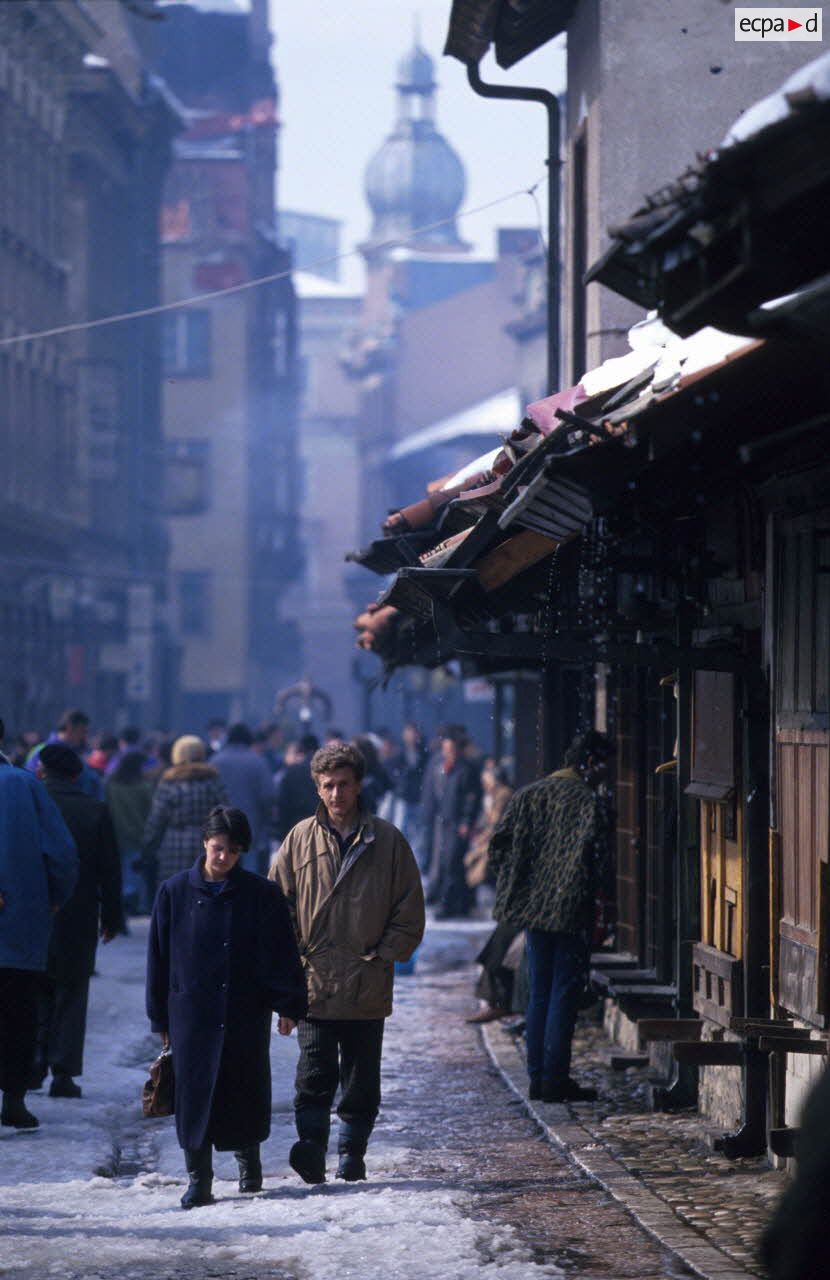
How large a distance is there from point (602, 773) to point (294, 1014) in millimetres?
4128

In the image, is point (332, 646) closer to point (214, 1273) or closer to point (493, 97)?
point (493, 97)

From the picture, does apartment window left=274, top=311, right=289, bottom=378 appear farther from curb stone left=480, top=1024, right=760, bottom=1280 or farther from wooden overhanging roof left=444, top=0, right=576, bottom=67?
curb stone left=480, top=1024, right=760, bottom=1280

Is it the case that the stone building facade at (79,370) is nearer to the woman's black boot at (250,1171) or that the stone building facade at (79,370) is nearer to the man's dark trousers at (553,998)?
the man's dark trousers at (553,998)

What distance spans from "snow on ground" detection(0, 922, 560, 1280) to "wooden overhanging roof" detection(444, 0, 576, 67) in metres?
7.55

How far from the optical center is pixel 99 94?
44.5m

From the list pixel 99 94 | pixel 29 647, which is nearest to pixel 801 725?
pixel 29 647

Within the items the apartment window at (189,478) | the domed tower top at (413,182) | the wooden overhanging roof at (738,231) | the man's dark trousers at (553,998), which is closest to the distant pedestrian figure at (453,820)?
the man's dark trousers at (553,998)

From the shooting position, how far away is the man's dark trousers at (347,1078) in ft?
31.8

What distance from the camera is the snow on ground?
8.02m

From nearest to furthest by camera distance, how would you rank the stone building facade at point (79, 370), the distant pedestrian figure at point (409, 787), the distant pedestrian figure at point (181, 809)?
1. the distant pedestrian figure at point (181, 809)
2. the distant pedestrian figure at point (409, 787)
3. the stone building facade at point (79, 370)

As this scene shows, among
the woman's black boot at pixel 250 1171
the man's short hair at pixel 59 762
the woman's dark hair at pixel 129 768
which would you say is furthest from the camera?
the woman's dark hair at pixel 129 768

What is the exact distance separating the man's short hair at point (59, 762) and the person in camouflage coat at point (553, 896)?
213 cm

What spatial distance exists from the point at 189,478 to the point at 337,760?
62821 millimetres

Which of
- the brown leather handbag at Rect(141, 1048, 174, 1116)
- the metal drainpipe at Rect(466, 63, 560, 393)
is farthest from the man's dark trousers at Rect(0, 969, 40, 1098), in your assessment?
the metal drainpipe at Rect(466, 63, 560, 393)
